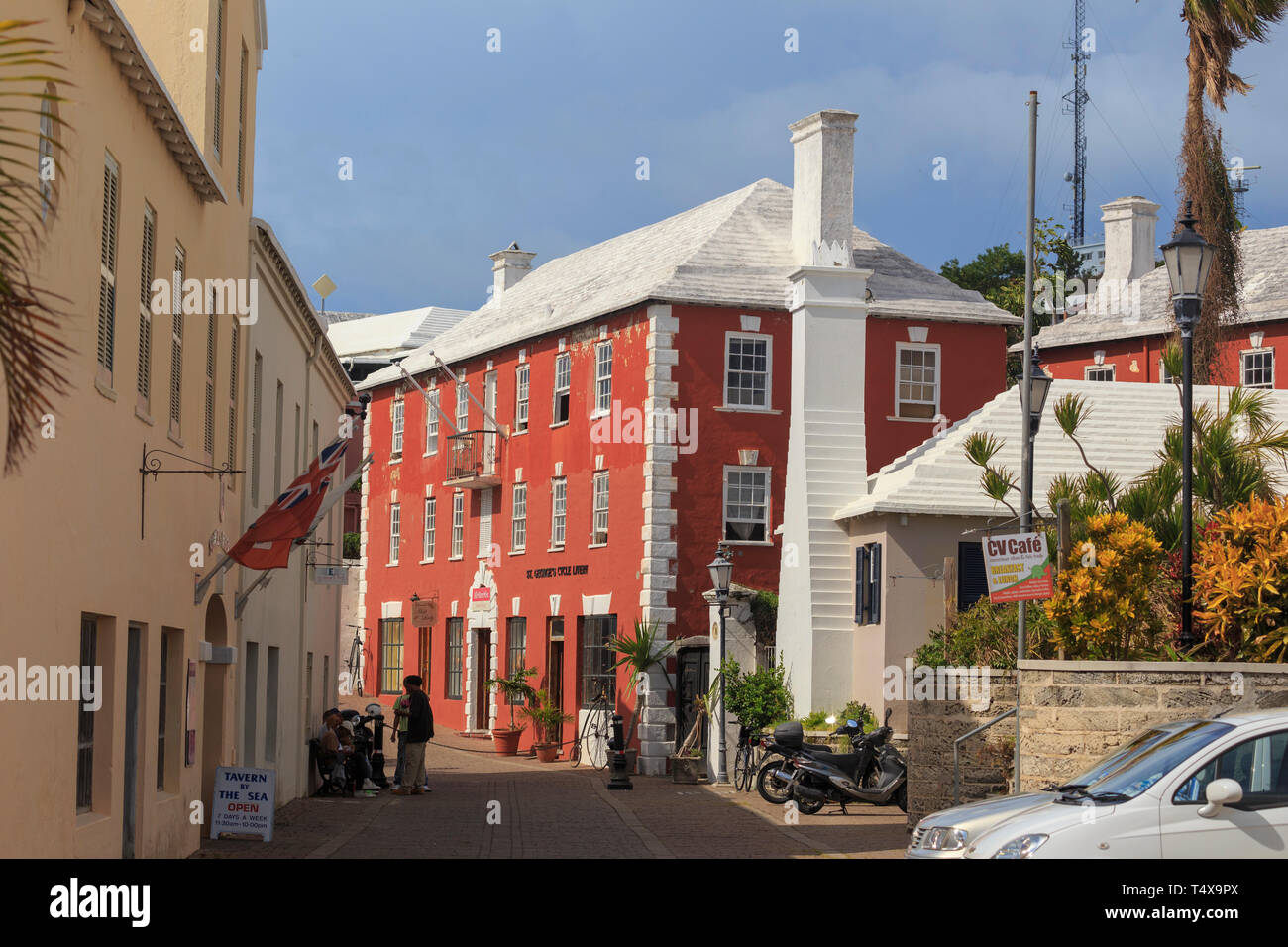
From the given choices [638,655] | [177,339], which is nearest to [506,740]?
[638,655]

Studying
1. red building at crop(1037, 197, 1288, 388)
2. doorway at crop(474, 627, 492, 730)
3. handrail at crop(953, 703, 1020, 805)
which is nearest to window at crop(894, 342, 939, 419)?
red building at crop(1037, 197, 1288, 388)

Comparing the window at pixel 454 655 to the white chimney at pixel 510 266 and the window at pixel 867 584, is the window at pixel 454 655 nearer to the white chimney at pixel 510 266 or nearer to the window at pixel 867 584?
the white chimney at pixel 510 266

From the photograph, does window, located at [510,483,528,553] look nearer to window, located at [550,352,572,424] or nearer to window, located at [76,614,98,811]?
window, located at [550,352,572,424]

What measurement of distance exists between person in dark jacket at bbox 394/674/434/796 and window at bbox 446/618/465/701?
16343 millimetres

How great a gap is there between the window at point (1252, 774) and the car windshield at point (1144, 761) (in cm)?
19

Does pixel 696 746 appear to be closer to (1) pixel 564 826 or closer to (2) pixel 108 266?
(1) pixel 564 826

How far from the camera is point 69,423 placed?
12148 mm

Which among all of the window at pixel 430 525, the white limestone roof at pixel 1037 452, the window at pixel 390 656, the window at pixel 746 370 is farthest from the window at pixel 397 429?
the white limestone roof at pixel 1037 452

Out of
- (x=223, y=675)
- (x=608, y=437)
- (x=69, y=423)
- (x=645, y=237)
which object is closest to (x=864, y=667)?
(x=608, y=437)

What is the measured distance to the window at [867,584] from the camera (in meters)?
29.1

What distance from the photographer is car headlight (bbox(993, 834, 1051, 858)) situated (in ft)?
35.5

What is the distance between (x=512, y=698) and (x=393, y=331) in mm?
29983

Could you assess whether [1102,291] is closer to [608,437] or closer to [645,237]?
[645,237]

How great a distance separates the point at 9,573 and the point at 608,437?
2708 cm
